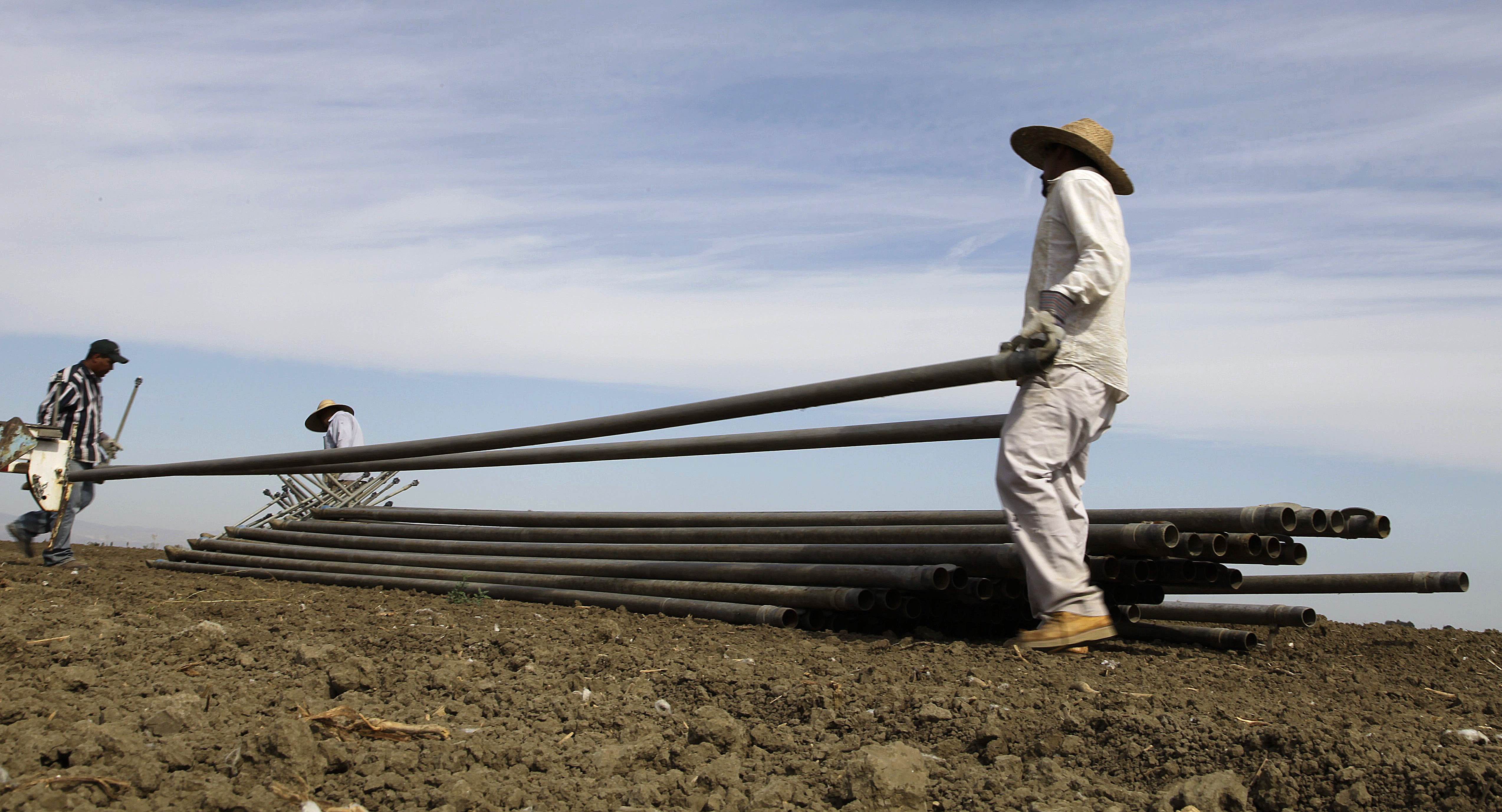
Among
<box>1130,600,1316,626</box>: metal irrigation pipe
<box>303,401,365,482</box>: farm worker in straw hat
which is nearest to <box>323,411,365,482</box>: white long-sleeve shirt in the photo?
<box>303,401,365,482</box>: farm worker in straw hat

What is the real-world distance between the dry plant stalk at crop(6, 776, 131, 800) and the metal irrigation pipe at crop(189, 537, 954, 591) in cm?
268

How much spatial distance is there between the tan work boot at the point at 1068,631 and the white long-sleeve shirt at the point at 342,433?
8.20 meters

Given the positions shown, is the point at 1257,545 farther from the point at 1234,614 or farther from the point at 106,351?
the point at 106,351

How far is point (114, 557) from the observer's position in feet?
31.8

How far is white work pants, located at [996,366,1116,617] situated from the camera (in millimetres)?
3623

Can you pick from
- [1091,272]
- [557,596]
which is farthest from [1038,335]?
[557,596]

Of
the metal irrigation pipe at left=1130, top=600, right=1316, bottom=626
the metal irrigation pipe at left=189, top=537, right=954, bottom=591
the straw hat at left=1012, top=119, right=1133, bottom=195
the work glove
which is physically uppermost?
the straw hat at left=1012, top=119, right=1133, bottom=195

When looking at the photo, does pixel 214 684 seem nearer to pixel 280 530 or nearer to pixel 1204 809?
pixel 1204 809

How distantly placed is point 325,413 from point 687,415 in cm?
792

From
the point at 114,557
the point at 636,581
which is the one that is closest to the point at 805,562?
the point at 636,581

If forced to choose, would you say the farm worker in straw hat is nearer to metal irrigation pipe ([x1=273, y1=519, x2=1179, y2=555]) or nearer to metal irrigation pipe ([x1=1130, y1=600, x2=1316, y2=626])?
metal irrigation pipe ([x1=273, y1=519, x2=1179, y2=555])

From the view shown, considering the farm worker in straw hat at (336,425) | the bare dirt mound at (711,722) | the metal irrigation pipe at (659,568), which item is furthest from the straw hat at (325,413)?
the bare dirt mound at (711,722)

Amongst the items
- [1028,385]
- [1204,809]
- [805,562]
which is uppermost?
[1028,385]

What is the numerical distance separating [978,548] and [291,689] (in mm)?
2444
